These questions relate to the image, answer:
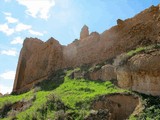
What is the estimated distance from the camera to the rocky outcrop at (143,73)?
18922 mm

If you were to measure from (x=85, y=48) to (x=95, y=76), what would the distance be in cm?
546

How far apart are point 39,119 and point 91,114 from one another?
12.0 ft

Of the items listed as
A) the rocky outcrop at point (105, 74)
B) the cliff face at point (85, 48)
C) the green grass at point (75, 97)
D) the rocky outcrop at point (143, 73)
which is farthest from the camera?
the cliff face at point (85, 48)

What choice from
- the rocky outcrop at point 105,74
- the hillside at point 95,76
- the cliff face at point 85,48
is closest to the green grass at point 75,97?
the hillside at point 95,76

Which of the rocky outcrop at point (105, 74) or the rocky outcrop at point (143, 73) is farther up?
the rocky outcrop at point (105, 74)

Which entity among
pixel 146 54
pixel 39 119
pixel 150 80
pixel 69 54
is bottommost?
pixel 39 119

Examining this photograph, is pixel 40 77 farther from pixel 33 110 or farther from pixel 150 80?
pixel 150 80

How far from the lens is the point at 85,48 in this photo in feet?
100

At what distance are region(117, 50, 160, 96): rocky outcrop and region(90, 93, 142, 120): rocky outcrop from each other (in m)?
0.94

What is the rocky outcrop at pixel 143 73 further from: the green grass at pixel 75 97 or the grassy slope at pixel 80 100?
the green grass at pixel 75 97

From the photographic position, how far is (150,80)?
753 inches

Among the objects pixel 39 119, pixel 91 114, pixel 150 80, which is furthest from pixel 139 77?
pixel 39 119

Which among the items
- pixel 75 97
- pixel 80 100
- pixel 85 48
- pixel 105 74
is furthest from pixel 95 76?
pixel 85 48

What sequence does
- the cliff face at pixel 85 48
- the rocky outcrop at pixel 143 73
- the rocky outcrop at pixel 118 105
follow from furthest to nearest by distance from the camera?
the cliff face at pixel 85 48 < the rocky outcrop at pixel 143 73 < the rocky outcrop at pixel 118 105
